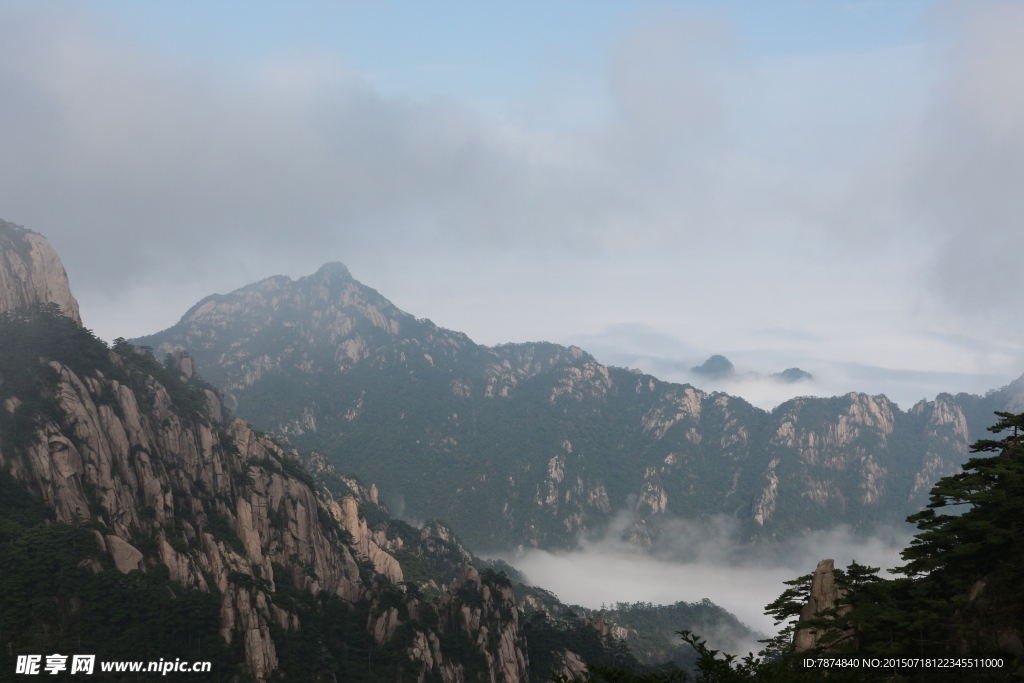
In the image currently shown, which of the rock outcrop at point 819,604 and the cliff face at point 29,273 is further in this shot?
the cliff face at point 29,273

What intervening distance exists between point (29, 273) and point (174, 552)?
81766 millimetres

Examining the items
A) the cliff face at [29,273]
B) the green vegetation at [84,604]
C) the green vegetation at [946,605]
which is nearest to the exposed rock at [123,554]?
the green vegetation at [84,604]

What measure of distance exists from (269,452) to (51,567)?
192 feet

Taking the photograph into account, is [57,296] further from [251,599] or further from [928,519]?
[928,519]

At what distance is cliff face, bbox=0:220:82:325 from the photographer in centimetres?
14950

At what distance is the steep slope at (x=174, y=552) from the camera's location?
316ft

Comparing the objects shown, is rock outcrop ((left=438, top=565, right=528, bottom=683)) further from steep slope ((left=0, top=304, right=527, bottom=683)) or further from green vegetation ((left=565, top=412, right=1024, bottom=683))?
green vegetation ((left=565, top=412, right=1024, bottom=683))

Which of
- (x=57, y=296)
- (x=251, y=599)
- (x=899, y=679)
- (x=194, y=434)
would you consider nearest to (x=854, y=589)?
(x=899, y=679)

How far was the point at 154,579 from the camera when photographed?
10356 cm

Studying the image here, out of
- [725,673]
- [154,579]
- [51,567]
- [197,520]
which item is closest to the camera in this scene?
[725,673]

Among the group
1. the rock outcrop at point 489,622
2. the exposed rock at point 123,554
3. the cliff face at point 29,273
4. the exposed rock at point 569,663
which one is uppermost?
the cliff face at point 29,273

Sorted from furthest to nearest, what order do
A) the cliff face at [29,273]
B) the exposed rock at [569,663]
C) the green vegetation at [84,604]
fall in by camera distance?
the cliff face at [29,273], the exposed rock at [569,663], the green vegetation at [84,604]

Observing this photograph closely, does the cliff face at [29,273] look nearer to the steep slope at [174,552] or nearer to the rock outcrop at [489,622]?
the steep slope at [174,552]

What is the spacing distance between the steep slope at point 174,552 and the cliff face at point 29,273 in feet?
23.1
